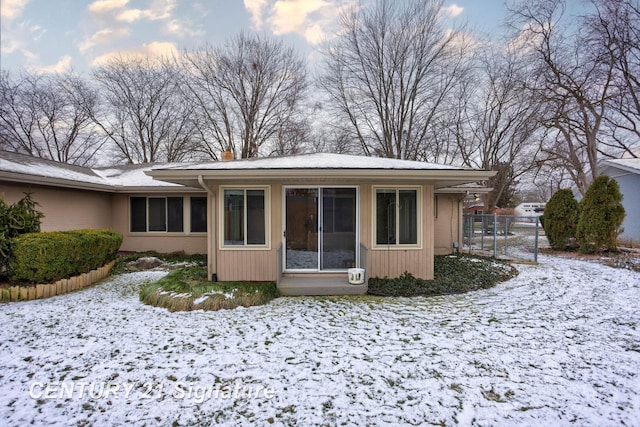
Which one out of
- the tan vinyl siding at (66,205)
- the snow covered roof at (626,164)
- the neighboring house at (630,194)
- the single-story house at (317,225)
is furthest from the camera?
the neighboring house at (630,194)

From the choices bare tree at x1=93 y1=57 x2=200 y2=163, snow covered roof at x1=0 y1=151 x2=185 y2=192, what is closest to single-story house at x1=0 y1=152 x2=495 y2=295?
snow covered roof at x1=0 y1=151 x2=185 y2=192

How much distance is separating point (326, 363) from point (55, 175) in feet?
28.1

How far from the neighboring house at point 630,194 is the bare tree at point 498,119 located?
4.87 metres

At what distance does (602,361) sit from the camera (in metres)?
3.03

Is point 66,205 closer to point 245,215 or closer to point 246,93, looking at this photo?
point 245,215

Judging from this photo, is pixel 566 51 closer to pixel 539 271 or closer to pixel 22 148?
pixel 539 271

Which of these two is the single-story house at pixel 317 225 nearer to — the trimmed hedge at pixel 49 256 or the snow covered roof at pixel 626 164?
the trimmed hedge at pixel 49 256

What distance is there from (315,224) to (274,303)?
166cm

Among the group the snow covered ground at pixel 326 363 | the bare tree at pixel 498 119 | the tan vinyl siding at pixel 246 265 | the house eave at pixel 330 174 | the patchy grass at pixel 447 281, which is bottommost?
the snow covered ground at pixel 326 363

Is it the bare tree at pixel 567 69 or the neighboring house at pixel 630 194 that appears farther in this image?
the bare tree at pixel 567 69

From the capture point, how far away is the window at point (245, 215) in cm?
575

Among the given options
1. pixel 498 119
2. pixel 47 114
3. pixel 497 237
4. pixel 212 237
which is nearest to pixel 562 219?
pixel 497 237

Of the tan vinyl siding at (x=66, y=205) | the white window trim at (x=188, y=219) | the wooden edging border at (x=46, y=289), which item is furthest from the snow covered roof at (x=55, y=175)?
the wooden edging border at (x=46, y=289)

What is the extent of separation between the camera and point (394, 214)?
5.87m
